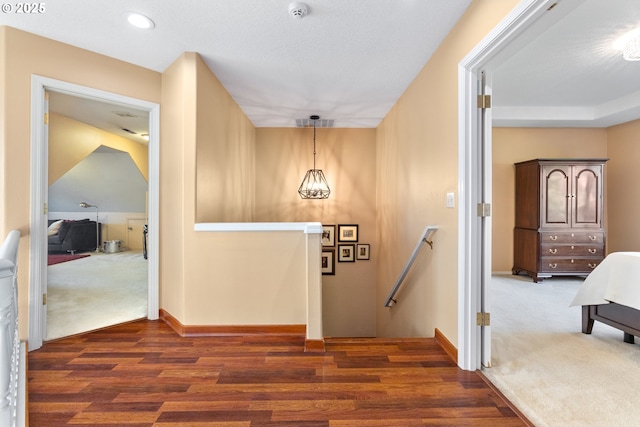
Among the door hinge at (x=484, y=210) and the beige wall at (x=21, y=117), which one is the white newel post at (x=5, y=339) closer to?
the beige wall at (x=21, y=117)

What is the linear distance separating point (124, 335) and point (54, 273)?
372cm

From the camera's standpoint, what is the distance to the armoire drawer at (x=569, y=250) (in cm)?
444

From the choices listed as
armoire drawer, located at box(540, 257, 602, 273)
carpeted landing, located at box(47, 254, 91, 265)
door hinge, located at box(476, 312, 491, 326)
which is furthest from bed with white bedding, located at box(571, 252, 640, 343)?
carpeted landing, located at box(47, 254, 91, 265)

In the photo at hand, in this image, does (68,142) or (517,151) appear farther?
(517,151)

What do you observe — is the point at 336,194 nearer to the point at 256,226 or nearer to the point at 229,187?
the point at 229,187

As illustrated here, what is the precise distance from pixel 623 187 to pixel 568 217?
120 cm

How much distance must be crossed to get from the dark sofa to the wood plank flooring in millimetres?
5703

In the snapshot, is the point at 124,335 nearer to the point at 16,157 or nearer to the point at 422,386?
the point at 16,157

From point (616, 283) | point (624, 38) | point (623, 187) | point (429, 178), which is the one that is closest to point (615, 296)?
point (616, 283)

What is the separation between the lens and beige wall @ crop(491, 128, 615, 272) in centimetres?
491

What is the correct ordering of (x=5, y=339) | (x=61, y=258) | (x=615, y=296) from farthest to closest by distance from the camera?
(x=61, y=258), (x=615, y=296), (x=5, y=339)

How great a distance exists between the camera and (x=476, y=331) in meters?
1.98

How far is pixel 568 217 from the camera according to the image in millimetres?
4457

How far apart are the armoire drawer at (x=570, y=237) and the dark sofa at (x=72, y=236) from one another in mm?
9306
